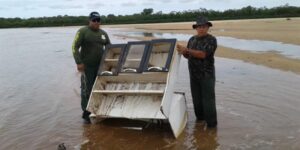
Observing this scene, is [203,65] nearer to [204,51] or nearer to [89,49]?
[204,51]

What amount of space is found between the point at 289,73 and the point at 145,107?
23.6 feet

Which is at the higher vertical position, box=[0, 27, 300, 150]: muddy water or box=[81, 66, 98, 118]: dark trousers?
box=[81, 66, 98, 118]: dark trousers

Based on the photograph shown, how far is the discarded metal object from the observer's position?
725 cm

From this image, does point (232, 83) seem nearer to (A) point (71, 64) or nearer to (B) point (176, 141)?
(B) point (176, 141)

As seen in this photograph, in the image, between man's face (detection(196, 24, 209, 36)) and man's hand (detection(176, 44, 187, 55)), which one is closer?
man's face (detection(196, 24, 209, 36))

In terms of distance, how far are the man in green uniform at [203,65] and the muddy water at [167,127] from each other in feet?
1.54

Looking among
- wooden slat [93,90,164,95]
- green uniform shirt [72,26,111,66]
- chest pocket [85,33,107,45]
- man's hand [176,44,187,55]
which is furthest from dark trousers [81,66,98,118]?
man's hand [176,44,187,55]

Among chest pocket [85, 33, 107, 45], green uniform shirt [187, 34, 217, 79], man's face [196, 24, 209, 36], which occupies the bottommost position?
green uniform shirt [187, 34, 217, 79]

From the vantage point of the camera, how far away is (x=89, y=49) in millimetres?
7941

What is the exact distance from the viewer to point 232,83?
476 inches

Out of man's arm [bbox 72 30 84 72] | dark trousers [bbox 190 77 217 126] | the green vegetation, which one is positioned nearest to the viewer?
dark trousers [bbox 190 77 217 126]

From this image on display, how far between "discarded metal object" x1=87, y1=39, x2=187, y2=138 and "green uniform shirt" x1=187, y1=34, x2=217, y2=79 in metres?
0.32

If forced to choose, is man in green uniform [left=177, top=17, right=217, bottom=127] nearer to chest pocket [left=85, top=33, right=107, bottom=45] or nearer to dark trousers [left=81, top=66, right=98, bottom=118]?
chest pocket [left=85, top=33, right=107, bottom=45]

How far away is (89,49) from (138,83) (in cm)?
119
